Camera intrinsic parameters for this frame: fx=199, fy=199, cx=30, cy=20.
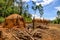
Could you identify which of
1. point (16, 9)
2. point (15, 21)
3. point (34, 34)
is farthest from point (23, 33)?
point (16, 9)

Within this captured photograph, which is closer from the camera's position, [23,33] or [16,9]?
[23,33]

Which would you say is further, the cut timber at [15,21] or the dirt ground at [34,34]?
the cut timber at [15,21]

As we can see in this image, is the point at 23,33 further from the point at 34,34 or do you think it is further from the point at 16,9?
the point at 16,9

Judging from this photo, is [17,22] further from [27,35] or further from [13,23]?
[27,35]

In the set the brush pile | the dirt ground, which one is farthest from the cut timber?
the dirt ground

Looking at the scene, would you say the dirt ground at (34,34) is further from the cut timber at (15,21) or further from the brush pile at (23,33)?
the cut timber at (15,21)

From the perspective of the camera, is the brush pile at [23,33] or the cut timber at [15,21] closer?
the brush pile at [23,33]

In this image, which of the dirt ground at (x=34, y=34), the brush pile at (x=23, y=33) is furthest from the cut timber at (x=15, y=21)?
the dirt ground at (x=34, y=34)

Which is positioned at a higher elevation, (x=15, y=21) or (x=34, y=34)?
(x=34, y=34)

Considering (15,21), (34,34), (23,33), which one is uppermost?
(23,33)

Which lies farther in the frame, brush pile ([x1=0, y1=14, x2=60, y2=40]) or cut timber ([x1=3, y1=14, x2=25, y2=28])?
cut timber ([x1=3, y1=14, x2=25, y2=28])

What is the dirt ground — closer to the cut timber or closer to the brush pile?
the brush pile

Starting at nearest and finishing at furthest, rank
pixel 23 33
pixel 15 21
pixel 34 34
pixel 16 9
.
A: pixel 23 33, pixel 34 34, pixel 15 21, pixel 16 9

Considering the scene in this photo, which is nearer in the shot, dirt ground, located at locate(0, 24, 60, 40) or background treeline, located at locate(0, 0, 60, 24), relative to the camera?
dirt ground, located at locate(0, 24, 60, 40)
